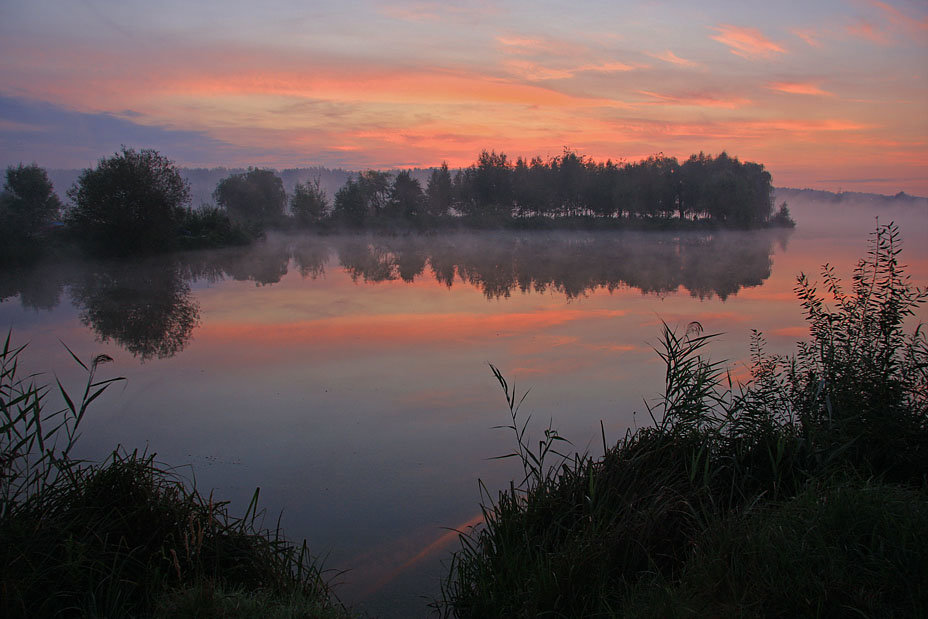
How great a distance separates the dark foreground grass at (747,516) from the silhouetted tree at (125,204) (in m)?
27.9

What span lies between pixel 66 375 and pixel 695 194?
56.8 metres

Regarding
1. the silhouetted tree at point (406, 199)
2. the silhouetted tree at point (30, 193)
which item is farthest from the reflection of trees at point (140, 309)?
the silhouetted tree at point (406, 199)

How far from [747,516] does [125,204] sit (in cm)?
2977

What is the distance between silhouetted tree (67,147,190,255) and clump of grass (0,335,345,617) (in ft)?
89.0

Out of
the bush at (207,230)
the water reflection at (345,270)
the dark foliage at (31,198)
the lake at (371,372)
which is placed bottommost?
the lake at (371,372)

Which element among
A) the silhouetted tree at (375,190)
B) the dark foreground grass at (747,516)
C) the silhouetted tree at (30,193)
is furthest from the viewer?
the silhouetted tree at (375,190)

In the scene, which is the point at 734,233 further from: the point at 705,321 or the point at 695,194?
the point at 705,321

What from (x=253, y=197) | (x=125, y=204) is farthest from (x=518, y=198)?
(x=125, y=204)

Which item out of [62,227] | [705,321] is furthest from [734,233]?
[62,227]

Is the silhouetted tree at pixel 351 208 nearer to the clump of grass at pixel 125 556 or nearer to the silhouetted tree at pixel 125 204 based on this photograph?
the silhouetted tree at pixel 125 204

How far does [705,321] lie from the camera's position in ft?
42.3

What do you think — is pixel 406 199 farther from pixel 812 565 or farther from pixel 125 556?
pixel 812 565

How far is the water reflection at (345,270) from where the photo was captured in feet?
46.7

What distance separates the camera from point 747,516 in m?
4.07
